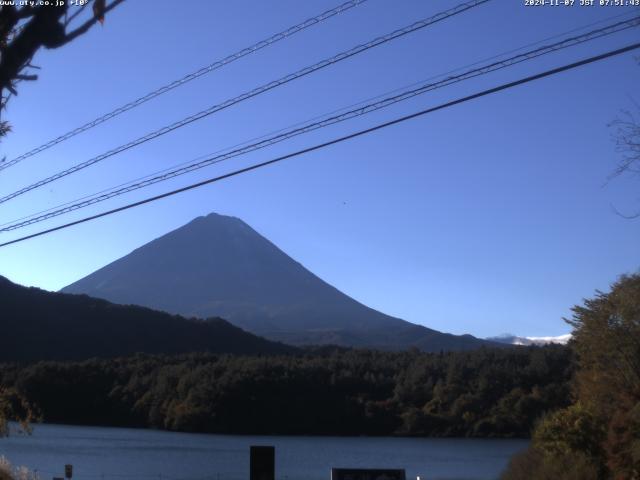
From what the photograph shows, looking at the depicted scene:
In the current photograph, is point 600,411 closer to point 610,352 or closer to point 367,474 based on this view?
point 610,352

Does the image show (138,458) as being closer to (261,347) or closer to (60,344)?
(60,344)

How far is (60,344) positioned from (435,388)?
34.6 metres

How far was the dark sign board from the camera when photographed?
11.1 metres

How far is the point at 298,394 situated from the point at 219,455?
26248 millimetres

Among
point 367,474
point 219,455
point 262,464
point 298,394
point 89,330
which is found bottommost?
point 219,455

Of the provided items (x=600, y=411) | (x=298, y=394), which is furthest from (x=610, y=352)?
(x=298, y=394)

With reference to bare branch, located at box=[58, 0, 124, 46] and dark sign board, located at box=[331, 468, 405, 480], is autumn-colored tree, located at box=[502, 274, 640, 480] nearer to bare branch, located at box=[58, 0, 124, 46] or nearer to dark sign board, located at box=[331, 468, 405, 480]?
dark sign board, located at box=[331, 468, 405, 480]

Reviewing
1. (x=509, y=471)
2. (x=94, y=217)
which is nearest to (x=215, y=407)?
(x=509, y=471)

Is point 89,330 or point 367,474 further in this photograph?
point 89,330

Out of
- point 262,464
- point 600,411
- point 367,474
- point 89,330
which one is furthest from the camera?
point 89,330

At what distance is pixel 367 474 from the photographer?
11.3m

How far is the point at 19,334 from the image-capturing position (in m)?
77.1

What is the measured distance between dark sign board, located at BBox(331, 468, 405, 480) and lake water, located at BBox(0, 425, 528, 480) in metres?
23.5

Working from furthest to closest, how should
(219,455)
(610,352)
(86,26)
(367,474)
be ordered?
(219,455) → (610,352) → (367,474) → (86,26)
